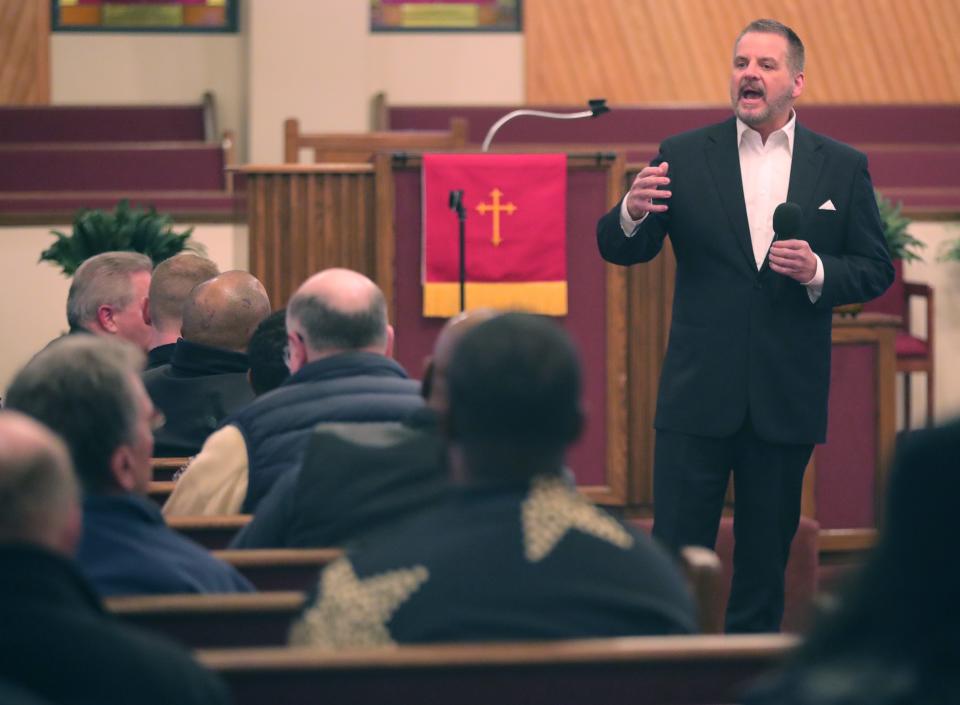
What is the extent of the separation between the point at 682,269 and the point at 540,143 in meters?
6.31

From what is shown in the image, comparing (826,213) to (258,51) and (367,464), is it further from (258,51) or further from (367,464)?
(258,51)

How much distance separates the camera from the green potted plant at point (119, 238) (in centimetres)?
631

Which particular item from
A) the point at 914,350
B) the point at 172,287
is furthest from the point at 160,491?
the point at 914,350

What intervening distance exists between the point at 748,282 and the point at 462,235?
1739mm

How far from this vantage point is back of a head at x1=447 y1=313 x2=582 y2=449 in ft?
5.38

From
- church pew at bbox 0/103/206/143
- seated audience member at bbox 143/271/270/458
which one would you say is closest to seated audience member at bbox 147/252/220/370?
seated audience member at bbox 143/271/270/458

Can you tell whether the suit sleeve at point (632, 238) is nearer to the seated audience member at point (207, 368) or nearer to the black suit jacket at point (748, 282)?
the black suit jacket at point (748, 282)

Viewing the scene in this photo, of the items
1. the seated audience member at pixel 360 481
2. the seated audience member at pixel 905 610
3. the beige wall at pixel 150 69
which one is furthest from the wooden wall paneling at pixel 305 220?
the beige wall at pixel 150 69

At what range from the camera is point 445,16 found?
10797 millimetres

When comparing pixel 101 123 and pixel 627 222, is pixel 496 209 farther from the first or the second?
pixel 101 123

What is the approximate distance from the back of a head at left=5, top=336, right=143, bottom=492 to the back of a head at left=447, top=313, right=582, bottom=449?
0.51m

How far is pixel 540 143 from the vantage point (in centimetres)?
955

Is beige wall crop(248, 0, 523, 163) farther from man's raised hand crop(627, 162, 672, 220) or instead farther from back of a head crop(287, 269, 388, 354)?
back of a head crop(287, 269, 388, 354)

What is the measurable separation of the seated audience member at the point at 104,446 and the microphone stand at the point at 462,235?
2.84 meters
